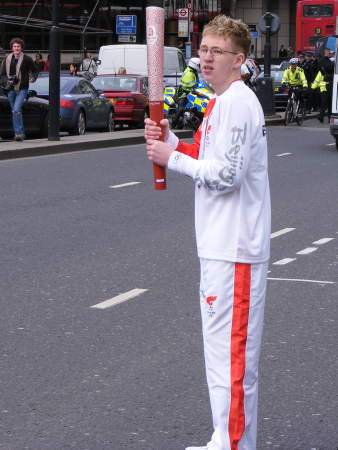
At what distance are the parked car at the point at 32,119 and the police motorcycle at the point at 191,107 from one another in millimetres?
3026

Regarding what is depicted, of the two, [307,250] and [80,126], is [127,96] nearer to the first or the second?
[80,126]

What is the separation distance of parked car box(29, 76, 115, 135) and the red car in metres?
1.13

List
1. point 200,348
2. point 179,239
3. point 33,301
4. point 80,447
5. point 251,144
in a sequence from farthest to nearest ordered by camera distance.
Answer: point 179,239, point 33,301, point 200,348, point 80,447, point 251,144

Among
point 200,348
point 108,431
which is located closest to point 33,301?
point 200,348

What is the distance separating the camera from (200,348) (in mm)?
6566

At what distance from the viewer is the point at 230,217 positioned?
402 cm

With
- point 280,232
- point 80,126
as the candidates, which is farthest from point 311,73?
point 280,232

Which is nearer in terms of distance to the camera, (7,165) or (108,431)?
(108,431)

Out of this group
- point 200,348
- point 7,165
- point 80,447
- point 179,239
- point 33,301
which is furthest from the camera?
point 7,165

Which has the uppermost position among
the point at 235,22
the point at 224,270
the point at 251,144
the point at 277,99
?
the point at 235,22

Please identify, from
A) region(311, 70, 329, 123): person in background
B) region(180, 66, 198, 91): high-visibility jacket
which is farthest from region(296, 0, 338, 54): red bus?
region(180, 66, 198, 91): high-visibility jacket

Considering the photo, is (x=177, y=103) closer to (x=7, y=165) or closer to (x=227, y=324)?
(x=7, y=165)

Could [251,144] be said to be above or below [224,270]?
above

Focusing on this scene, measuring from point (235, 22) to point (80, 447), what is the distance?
5.96 ft
